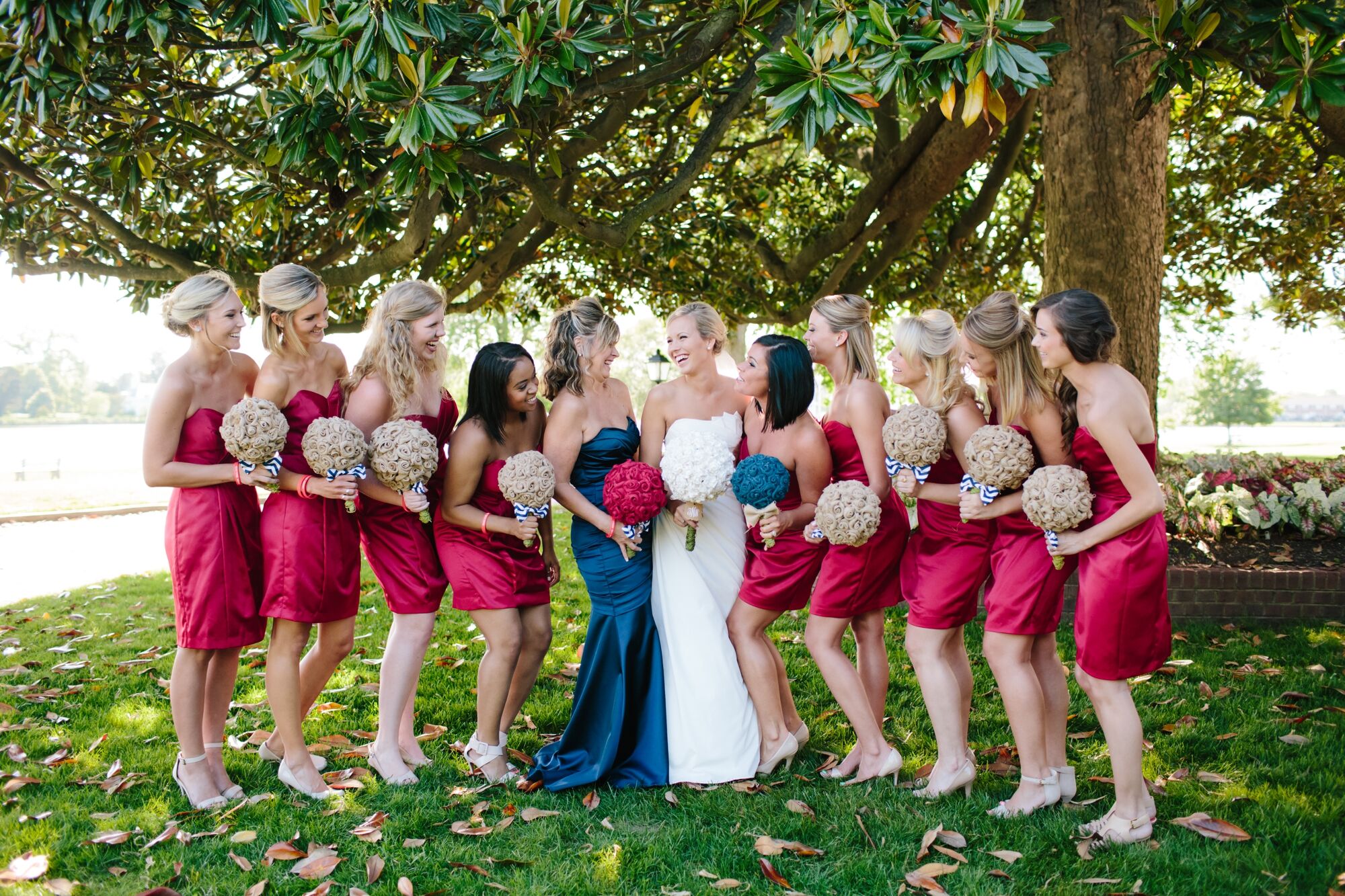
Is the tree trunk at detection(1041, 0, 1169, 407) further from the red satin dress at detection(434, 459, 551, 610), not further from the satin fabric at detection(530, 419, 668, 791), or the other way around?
the red satin dress at detection(434, 459, 551, 610)

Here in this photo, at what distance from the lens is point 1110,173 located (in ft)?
25.4

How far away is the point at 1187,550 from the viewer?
8609 mm

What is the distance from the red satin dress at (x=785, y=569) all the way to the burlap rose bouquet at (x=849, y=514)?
0.36m

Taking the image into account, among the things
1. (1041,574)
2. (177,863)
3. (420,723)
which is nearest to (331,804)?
(177,863)

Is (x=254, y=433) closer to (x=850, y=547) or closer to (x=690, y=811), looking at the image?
(x=690, y=811)

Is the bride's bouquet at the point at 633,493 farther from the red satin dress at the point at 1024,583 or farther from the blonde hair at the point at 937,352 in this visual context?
the red satin dress at the point at 1024,583

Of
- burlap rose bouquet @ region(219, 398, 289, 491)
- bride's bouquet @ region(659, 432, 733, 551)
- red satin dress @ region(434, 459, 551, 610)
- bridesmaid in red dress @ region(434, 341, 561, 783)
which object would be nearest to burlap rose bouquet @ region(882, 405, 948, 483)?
bride's bouquet @ region(659, 432, 733, 551)

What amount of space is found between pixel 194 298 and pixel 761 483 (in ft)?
9.58

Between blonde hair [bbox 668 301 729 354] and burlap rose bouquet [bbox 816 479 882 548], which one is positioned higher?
blonde hair [bbox 668 301 729 354]

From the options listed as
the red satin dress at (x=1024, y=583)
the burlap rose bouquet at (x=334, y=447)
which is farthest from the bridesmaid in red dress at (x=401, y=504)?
the red satin dress at (x=1024, y=583)

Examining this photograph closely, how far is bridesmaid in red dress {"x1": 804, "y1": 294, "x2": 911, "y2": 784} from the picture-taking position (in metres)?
4.97

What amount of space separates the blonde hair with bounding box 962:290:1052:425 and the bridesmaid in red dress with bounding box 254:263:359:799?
3182mm

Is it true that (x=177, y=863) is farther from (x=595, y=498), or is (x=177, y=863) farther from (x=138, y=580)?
(x=138, y=580)

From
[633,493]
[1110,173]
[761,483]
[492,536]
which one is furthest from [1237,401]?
[492,536]
